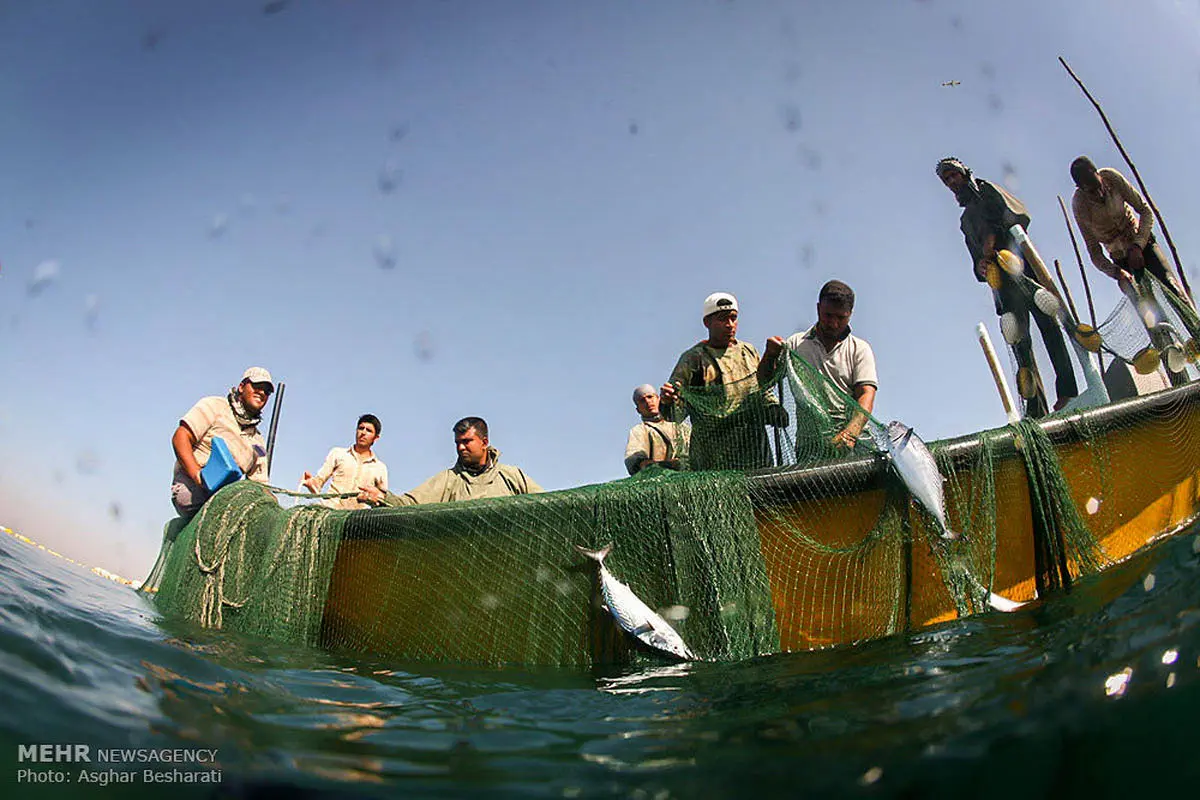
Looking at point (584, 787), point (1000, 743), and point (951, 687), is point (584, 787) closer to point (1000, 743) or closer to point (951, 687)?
point (1000, 743)

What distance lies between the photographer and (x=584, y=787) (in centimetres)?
153

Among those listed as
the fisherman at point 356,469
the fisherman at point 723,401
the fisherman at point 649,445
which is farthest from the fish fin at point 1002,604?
the fisherman at point 356,469

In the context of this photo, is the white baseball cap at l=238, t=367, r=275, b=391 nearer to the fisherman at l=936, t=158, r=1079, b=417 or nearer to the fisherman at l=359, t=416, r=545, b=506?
the fisherman at l=359, t=416, r=545, b=506

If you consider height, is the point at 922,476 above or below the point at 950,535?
above

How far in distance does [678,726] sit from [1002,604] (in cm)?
226

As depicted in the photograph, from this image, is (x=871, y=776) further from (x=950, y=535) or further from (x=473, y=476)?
(x=473, y=476)

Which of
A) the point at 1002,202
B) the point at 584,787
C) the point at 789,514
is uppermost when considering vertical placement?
the point at 1002,202

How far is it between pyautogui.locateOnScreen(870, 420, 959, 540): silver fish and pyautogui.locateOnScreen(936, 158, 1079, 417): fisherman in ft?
12.6

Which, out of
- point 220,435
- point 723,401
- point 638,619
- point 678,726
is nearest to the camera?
point 678,726

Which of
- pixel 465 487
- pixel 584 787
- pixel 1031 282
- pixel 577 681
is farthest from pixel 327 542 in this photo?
pixel 1031 282

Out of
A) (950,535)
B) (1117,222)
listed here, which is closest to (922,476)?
(950,535)

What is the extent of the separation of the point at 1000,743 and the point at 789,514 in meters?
2.10

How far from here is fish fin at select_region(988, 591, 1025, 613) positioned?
10.7ft

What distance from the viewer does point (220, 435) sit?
5398 millimetres
